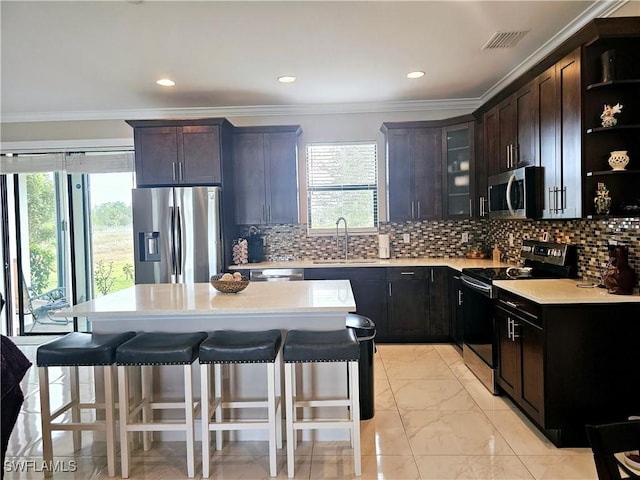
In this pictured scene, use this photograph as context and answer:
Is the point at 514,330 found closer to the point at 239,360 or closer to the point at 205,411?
the point at 239,360

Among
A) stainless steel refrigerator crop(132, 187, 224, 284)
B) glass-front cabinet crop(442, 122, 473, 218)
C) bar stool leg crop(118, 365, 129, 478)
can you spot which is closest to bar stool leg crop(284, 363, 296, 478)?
bar stool leg crop(118, 365, 129, 478)

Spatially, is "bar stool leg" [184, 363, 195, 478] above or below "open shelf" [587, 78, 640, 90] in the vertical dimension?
below

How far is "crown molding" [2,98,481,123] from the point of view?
4.85 m

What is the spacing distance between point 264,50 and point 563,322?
285 cm

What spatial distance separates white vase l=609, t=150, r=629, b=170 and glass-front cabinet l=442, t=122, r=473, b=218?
2006mm

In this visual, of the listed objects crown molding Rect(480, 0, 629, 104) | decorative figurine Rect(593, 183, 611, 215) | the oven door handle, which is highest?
crown molding Rect(480, 0, 629, 104)

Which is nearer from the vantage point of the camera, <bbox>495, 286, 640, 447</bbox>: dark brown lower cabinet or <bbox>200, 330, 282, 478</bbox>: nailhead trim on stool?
<bbox>200, 330, 282, 478</bbox>: nailhead trim on stool

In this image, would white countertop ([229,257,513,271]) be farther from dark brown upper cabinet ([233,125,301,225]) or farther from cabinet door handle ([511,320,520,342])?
Answer: cabinet door handle ([511,320,520,342])

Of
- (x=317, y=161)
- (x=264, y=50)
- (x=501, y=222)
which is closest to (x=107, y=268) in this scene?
(x=317, y=161)

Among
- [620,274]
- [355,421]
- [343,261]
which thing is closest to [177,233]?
[343,261]

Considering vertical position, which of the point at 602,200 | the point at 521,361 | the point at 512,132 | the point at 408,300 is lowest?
the point at 521,361

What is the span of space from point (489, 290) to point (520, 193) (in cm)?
82

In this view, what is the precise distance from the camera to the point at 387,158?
4.73 m

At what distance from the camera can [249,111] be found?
492cm
